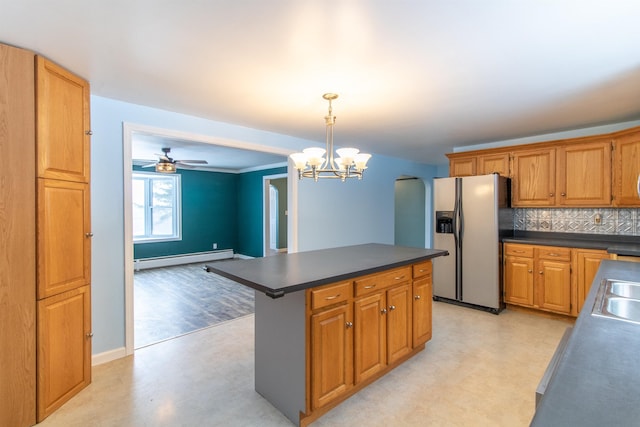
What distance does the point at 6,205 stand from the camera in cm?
176

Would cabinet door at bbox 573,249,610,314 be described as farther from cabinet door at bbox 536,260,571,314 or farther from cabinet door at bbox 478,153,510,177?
cabinet door at bbox 478,153,510,177

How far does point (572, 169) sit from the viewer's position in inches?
141

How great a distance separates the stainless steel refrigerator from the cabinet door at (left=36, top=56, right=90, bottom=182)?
3.86 metres

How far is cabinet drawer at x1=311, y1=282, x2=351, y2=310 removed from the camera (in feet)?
6.00

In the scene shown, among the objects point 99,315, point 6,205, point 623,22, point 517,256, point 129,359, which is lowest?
point 129,359

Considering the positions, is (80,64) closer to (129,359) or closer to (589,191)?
(129,359)

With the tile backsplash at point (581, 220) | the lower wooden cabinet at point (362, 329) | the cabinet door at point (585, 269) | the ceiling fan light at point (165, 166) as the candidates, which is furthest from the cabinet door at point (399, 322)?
the ceiling fan light at point (165, 166)

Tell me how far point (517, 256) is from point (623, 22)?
9.20 ft

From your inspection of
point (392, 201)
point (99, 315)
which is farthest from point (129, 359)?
point (392, 201)

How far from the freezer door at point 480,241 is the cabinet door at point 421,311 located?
4.77ft

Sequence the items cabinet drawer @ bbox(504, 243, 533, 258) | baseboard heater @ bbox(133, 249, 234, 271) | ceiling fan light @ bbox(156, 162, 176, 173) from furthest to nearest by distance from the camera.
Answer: baseboard heater @ bbox(133, 249, 234, 271) → ceiling fan light @ bbox(156, 162, 176, 173) → cabinet drawer @ bbox(504, 243, 533, 258)

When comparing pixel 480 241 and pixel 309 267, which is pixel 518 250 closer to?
pixel 480 241

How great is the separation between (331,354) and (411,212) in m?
5.87

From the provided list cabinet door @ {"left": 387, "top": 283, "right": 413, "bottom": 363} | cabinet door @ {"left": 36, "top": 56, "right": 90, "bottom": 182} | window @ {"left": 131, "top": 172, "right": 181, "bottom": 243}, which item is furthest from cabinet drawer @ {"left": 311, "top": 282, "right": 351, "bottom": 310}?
window @ {"left": 131, "top": 172, "right": 181, "bottom": 243}
